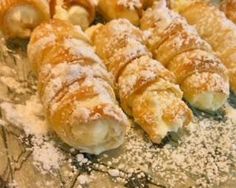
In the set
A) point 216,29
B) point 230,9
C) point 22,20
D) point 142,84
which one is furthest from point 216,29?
point 22,20

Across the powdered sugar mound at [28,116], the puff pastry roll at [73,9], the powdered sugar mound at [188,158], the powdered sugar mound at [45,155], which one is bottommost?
the powdered sugar mound at [28,116]

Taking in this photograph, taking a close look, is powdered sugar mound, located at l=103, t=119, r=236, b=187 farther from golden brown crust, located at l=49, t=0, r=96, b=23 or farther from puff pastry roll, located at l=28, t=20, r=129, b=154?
golden brown crust, located at l=49, t=0, r=96, b=23

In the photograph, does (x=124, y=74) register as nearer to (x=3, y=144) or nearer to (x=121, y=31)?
(x=121, y=31)

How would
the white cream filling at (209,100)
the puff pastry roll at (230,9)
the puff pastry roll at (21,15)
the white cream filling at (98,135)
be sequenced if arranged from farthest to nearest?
the puff pastry roll at (230,9) → the puff pastry roll at (21,15) → the white cream filling at (209,100) → the white cream filling at (98,135)

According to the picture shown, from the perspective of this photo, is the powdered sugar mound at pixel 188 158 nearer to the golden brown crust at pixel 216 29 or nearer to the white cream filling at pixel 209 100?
the white cream filling at pixel 209 100

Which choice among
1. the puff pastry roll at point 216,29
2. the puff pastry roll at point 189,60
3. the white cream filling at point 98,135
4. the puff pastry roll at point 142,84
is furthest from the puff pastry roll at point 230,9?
the white cream filling at point 98,135

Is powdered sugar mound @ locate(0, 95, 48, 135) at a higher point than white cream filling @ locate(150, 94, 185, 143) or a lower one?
lower

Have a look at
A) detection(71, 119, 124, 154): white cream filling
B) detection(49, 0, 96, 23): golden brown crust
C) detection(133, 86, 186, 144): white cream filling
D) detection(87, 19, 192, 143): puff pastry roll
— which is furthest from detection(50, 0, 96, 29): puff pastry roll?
detection(71, 119, 124, 154): white cream filling
